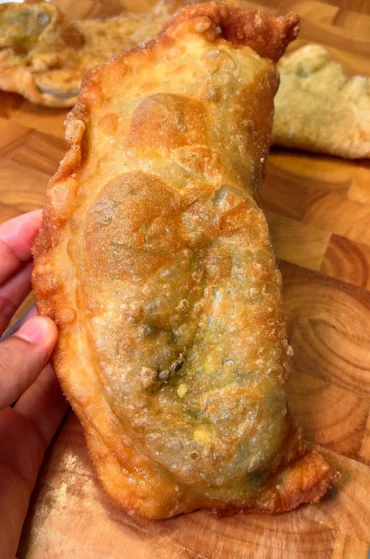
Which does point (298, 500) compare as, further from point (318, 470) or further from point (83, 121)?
point (83, 121)

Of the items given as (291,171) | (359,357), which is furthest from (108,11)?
(359,357)

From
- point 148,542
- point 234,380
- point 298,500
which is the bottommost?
point 148,542

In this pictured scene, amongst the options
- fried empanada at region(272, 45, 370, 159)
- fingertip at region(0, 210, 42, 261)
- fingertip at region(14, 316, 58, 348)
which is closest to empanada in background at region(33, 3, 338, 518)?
fingertip at region(14, 316, 58, 348)

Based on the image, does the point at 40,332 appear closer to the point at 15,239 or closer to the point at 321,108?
the point at 15,239

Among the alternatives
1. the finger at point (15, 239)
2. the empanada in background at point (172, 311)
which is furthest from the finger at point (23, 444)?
the finger at point (15, 239)

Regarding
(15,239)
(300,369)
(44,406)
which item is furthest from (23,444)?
(300,369)

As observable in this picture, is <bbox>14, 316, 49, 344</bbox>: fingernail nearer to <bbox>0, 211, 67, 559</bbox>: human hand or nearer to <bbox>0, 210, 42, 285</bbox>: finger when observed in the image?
<bbox>0, 211, 67, 559</bbox>: human hand
